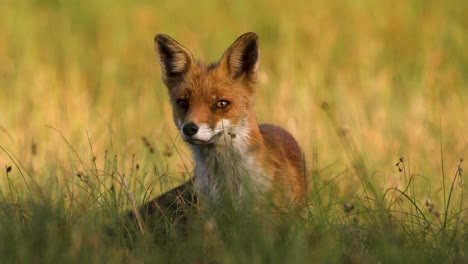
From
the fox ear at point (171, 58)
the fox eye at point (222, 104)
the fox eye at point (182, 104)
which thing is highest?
the fox ear at point (171, 58)

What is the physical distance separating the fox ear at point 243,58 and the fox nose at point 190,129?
713 millimetres

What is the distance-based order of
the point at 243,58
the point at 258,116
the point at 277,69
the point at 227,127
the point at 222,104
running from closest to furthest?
the point at 227,127 < the point at 222,104 < the point at 243,58 < the point at 258,116 < the point at 277,69

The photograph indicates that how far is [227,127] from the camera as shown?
5.42 meters

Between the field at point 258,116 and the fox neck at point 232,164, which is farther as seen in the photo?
the fox neck at point 232,164

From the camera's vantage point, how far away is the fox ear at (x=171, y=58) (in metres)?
5.84

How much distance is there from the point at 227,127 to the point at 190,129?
0.28 meters

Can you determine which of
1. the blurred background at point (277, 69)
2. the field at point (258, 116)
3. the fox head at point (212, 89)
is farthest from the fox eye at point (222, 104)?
the blurred background at point (277, 69)

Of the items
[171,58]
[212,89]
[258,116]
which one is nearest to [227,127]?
[212,89]

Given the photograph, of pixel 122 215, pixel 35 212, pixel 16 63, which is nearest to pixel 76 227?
pixel 35 212

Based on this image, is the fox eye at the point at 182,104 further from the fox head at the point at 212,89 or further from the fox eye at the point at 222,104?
the fox eye at the point at 222,104

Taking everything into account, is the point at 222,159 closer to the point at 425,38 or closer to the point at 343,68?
the point at 343,68

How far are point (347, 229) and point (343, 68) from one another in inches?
234

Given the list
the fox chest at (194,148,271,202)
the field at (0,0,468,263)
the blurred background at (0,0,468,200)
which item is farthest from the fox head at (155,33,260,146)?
the blurred background at (0,0,468,200)

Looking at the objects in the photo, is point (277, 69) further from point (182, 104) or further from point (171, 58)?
point (182, 104)
